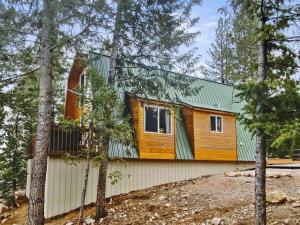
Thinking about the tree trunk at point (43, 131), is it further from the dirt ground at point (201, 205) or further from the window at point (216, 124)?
the window at point (216, 124)

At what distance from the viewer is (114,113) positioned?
11734 mm

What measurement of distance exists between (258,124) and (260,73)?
5.22 ft

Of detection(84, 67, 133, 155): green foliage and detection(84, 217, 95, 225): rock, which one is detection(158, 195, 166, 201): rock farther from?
detection(84, 67, 133, 155): green foliage

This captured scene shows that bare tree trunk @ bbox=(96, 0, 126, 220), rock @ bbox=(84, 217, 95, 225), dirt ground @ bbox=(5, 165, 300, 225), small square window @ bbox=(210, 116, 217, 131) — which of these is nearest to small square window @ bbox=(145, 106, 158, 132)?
dirt ground @ bbox=(5, 165, 300, 225)

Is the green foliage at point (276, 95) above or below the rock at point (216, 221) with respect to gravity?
above

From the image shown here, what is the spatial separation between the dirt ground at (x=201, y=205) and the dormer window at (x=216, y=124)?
3740 mm

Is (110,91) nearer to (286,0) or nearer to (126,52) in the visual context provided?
(126,52)

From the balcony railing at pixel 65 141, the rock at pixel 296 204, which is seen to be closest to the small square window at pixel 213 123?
the balcony railing at pixel 65 141

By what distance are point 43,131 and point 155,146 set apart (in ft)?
20.8

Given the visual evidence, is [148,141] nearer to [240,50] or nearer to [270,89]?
[240,50]

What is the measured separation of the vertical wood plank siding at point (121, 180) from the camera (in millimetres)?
13203

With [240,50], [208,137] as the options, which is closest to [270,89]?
[240,50]

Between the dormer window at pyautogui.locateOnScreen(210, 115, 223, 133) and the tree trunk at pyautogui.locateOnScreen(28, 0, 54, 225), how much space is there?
9.42 m

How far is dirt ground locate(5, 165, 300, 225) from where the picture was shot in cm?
962
